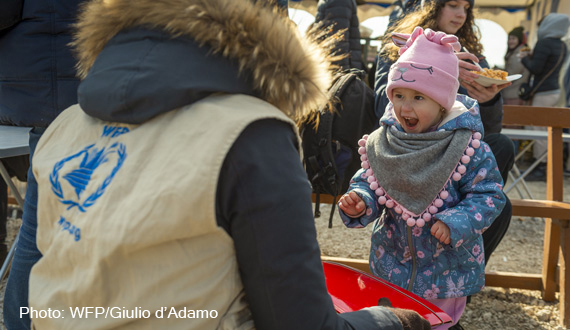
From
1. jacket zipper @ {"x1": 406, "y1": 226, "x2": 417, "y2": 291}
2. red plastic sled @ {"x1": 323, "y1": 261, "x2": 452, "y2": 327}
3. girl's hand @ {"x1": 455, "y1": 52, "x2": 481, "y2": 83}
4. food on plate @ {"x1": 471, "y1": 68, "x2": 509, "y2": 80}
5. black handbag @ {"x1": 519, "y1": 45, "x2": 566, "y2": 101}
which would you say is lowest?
black handbag @ {"x1": 519, "y1": 45, "x2": 566, "y2": 101}

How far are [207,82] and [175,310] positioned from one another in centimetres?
39

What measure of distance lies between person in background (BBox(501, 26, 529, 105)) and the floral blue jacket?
6.29m

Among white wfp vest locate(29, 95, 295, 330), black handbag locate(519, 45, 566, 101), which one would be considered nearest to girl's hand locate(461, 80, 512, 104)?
white wfp vest locate(29, 95, 295, 330)

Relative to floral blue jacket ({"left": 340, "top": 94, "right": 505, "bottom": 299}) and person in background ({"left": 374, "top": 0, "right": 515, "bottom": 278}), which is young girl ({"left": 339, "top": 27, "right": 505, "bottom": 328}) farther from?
person in background ({"left": 374, "top": 0, "right": 515, "bottom": 278})

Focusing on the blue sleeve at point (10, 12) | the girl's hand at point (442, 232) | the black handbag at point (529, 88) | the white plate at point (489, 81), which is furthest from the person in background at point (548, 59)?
the blue sleeve at point (10, 12)

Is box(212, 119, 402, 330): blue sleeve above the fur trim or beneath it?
beneath

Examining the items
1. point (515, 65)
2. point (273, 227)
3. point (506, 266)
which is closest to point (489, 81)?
point (273, 227)

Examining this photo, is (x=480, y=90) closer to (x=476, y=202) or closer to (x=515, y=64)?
(x=476, y=202)

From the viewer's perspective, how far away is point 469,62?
2.55 m

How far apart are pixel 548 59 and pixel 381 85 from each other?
18.6ft

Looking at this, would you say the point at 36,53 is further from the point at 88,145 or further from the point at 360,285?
the point at 360,285

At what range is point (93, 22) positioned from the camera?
3.37 ft

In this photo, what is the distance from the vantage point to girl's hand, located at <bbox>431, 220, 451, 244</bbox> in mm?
1745

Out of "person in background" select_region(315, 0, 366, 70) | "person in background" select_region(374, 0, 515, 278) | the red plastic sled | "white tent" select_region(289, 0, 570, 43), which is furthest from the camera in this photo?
"white tent" select_region(289, 0, 570, 43)
